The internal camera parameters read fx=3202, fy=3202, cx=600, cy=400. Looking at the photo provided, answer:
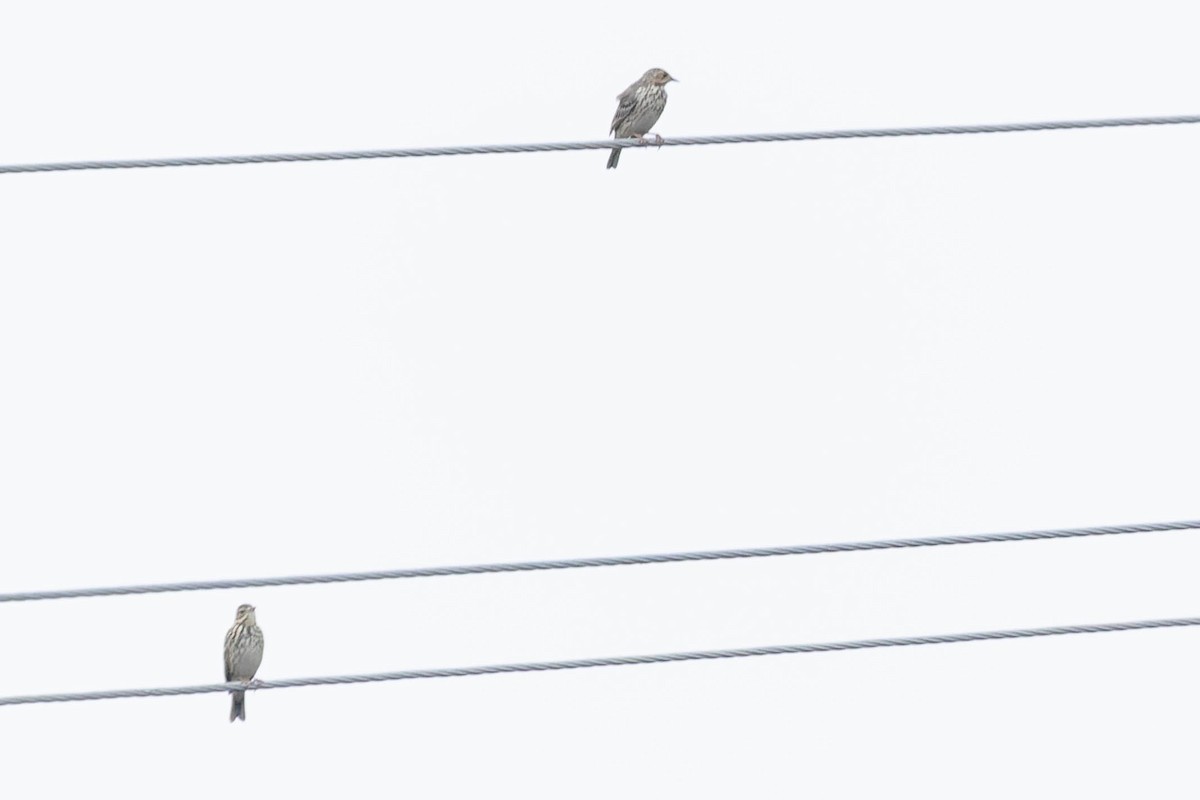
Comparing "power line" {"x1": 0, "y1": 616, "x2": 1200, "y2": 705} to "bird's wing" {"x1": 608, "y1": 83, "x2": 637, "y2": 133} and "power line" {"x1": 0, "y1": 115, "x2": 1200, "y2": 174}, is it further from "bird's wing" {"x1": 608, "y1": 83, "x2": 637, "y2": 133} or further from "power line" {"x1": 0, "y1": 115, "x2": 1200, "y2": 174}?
"bird's wing" {"x1": 608, "y1": 83, "x2": 637, "y2": 133}

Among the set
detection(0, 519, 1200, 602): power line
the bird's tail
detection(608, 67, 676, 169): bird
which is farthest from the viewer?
detection(608, 67, 676, 169): bird

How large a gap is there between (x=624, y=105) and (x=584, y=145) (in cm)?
511

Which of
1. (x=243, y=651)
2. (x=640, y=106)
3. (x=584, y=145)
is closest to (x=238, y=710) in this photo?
(x=243, y=651)

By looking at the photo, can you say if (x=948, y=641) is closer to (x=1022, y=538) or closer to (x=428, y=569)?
(x=1022, y=538)

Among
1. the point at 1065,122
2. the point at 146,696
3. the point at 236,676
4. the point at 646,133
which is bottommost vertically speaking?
the point at 146,696

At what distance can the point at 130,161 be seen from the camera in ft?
52.9

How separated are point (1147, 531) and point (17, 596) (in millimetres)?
5613

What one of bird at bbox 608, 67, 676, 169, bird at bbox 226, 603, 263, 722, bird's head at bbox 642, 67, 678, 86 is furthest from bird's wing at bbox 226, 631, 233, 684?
bird's head at bbox 642, 67, 678, 86

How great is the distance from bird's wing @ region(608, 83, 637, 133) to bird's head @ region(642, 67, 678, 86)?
4.9 inches

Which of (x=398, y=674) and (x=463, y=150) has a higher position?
(x=463, y=150)

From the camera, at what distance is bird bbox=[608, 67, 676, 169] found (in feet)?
70.6

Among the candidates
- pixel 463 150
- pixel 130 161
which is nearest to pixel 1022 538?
pixel 463 150

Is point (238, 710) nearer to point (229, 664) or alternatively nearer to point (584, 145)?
point (229, 664)

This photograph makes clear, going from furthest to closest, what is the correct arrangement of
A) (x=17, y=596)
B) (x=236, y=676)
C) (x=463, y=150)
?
(x=236, y=676) < (x=463, y=150) < (x=17, y=596)
